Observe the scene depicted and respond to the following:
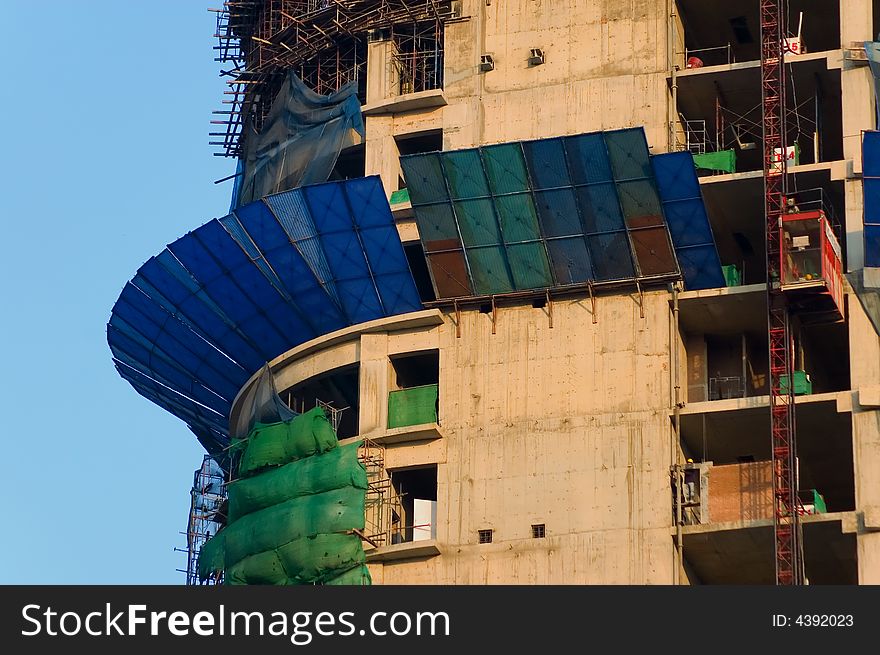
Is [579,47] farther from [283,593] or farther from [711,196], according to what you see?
[283,593]

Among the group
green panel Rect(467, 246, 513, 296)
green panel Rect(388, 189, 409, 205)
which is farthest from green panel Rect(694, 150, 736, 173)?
green panel Rect(388, 189, 409, 205)

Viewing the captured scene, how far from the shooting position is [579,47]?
3826 inches


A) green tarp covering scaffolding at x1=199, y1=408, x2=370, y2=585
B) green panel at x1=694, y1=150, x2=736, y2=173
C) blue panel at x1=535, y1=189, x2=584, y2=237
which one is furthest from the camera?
green panel at x1=694, y1=150, x2=736, y2=173

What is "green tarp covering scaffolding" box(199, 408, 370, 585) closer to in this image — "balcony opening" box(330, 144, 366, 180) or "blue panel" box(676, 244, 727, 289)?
"balcony opening" box(330, 144, 366, 180)

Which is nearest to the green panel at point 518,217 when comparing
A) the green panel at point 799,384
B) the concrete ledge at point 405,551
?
the green panel at point 799,384

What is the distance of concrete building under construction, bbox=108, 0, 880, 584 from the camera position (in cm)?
9100

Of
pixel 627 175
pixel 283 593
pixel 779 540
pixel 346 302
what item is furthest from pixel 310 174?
pixel 283 593

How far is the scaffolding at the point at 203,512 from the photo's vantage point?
102062 millimetres

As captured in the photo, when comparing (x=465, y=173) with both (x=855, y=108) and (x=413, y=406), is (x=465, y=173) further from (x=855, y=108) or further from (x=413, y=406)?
(x=855, y=108)

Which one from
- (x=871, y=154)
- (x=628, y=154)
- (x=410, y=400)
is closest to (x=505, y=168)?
(x=628, y=154)

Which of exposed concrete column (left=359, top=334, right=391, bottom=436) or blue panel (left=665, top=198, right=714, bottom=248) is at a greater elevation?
blue panel (left=665, top=198, right=714, bottom=248)

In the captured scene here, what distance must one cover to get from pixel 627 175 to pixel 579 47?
277 inches

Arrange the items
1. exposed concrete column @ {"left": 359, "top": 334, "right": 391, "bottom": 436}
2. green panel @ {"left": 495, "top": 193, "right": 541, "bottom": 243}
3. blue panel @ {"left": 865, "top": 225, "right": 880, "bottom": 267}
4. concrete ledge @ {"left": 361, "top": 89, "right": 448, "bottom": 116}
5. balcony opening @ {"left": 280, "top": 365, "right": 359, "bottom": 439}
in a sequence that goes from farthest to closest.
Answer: concrete ledge @ {"left": 361, "top": 89, "right": 448, "bottom": 116}, balcony opening @ {"left": 280, "top": 365, "right": 359, "bottom": 439}, exposed concrete column @ {"left": 359, "top": 334, "right": 391, "bottom": 436}, green panel @ {"left": 495, "top": 193, "right": 541, "bottom": 243}, blue panel @ {"left": 865, "top": 225, "right": 880, "bottom": 267}

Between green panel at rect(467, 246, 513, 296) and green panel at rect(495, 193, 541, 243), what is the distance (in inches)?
→ 29.9
